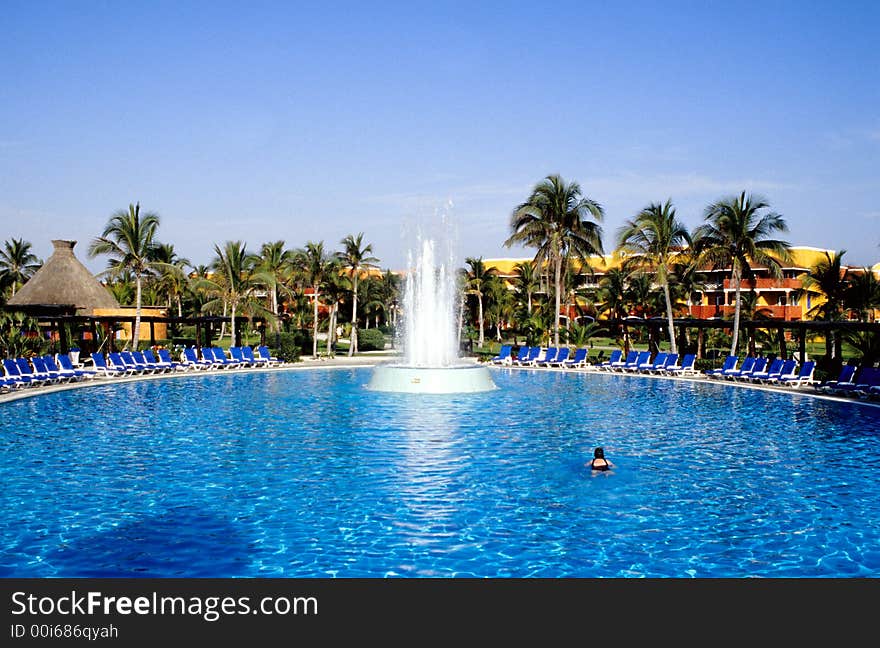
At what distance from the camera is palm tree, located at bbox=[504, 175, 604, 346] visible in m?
40.2

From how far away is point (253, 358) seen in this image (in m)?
35.1

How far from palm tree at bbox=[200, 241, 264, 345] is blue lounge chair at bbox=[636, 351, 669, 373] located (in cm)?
2026

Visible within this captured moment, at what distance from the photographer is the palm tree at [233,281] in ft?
131

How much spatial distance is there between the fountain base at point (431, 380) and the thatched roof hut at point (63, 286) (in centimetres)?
1832

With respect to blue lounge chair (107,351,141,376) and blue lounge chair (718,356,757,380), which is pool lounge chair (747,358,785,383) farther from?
blue lounge chair (107,351,141,376)

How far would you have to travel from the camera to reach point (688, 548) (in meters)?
8.84

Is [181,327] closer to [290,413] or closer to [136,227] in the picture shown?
[136,227]

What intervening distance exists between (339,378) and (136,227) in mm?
13418

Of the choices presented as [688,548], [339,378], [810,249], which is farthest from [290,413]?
[810,249]

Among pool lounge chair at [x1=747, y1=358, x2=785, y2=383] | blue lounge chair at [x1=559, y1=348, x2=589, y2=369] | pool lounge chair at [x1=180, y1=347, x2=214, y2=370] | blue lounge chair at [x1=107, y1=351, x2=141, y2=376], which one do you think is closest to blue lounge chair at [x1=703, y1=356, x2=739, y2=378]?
pool lounge chair at [x1=747, y1=358, x2=785, y2=383]

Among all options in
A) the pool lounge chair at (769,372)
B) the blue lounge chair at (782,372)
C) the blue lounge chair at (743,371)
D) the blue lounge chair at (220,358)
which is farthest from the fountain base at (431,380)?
the blue lounge chair at (220,358)

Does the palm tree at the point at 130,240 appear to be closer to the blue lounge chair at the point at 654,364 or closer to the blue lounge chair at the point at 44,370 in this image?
the blue lounge chair at the point at 44,370

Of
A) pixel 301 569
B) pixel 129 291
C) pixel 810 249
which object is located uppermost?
pixel 810 249
